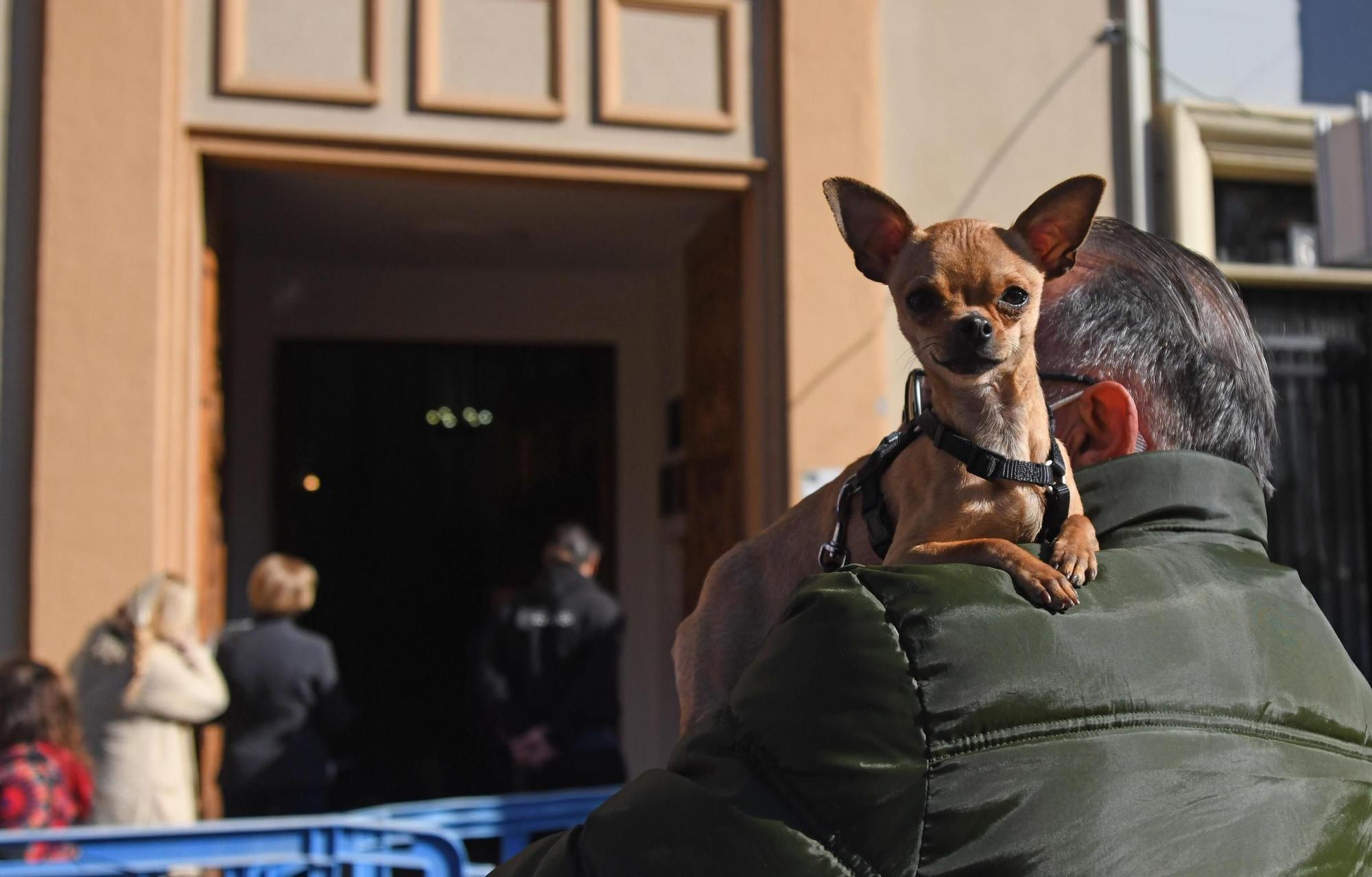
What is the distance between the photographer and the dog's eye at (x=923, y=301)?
5.28 feet

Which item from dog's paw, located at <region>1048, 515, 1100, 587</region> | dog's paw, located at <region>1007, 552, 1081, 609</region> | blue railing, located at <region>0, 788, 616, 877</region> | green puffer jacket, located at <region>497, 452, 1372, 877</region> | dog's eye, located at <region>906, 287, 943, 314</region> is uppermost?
dog's eye, located at <region>906, 287, 943, 314</region>

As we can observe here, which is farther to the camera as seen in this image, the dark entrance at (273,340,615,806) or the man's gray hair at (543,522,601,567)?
the dark entrance at (273,340,615,806)

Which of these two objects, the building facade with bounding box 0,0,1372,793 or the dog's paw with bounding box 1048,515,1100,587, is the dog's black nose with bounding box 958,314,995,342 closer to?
the dog's paw with bounding box 1048,515,1100,587

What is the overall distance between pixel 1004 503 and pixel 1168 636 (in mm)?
427

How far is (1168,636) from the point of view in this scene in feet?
3.86

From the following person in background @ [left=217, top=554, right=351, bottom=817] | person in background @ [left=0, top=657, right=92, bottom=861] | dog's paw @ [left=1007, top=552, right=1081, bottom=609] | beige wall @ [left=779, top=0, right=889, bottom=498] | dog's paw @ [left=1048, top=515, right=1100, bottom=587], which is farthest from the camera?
beige wall @ [left=779, top=0, right=889, bottom=498]

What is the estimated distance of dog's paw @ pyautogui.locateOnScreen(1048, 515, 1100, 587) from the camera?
1267 millimetres

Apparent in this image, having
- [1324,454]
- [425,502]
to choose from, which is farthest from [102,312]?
[1324,454]

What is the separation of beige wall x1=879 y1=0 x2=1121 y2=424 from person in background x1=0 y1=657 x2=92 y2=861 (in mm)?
4639

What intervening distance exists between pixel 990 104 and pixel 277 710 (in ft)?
17.5

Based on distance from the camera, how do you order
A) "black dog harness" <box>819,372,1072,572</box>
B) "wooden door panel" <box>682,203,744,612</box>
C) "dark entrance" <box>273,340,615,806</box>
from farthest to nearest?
"dark entrance" <box>273,340,615,806</box> < "wooden door panel" <box>682,203,744,612</box> < "black dog harness" <box>819,372,1072,572</box>

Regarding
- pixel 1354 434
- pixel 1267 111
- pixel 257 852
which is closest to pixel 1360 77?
pixel 1267 111

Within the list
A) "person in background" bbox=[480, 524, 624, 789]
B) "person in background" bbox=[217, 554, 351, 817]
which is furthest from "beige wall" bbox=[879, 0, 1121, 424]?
"person in background" bbox=[217, 554, 351, 817]

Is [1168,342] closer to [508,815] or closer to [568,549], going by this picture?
[508,815]
